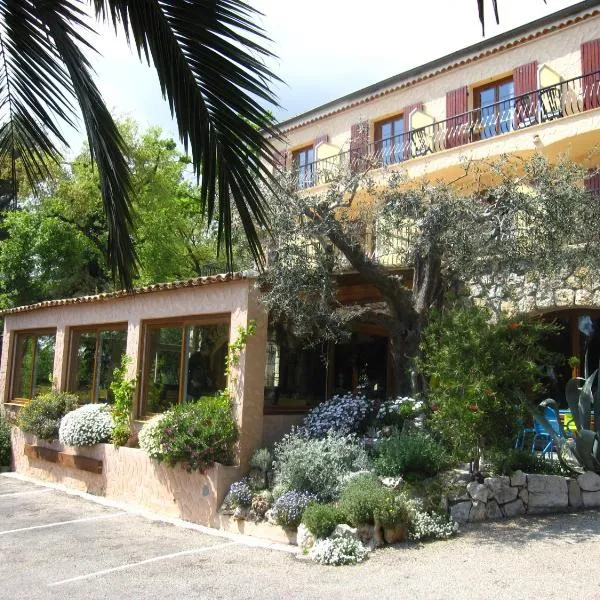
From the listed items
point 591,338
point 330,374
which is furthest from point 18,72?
point 591,338

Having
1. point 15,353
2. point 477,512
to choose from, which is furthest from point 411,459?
point 15,353

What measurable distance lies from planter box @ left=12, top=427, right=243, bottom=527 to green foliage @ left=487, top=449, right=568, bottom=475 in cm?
341

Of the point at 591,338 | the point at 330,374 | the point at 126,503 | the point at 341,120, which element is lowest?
the point at 126,503

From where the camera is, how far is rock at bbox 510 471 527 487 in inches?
306

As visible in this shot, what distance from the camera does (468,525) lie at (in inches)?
289

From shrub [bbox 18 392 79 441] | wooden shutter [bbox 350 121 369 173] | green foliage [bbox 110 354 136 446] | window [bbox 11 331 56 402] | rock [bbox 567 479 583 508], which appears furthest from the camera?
wooden shutter [bbox 350 121 369 173]

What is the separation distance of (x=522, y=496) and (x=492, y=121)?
30.6 ft

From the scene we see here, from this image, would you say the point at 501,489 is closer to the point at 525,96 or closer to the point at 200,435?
the point at 200,435

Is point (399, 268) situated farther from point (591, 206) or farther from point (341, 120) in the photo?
point (341, 120)

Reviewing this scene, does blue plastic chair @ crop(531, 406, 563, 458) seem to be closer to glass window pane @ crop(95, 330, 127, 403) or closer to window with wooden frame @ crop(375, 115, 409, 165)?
glass window pane @ crop(95, 330, 127, 403)

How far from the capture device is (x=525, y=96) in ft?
43.3

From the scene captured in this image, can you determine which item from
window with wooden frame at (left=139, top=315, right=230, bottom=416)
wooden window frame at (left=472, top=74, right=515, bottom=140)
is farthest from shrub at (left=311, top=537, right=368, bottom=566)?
wooden window frame at (left=472, top=74, right=515, bottom=140)

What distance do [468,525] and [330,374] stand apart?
451cm

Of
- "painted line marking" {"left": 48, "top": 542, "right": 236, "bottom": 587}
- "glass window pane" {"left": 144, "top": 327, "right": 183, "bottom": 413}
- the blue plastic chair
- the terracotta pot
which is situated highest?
"glass window pane" {"left": 144, "top": 327, "right": 183, "bottom": 413}
